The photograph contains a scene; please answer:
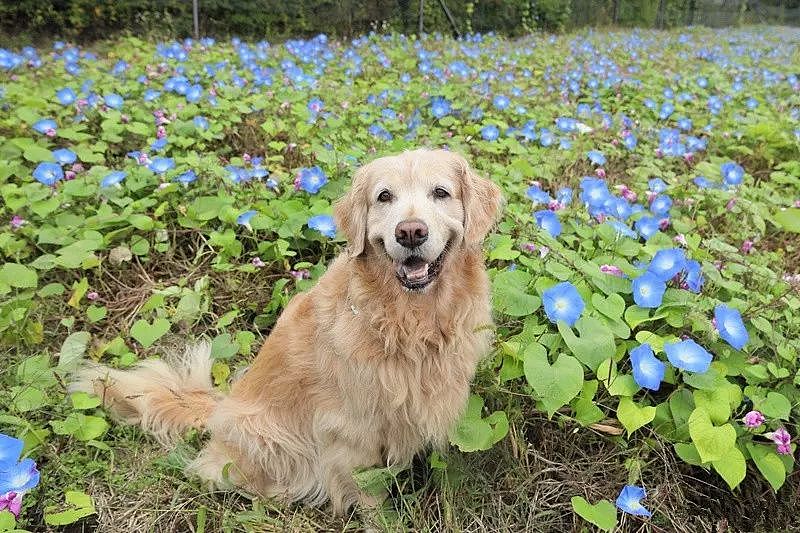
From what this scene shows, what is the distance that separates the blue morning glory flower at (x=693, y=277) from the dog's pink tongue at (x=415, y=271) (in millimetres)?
1229

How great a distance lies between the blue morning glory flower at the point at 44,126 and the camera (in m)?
3.82

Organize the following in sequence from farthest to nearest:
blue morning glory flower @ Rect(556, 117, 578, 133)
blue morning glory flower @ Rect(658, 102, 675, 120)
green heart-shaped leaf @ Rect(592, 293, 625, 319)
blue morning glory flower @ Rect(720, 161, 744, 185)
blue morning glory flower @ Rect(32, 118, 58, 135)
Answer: blue morning glory flower @ Rect(658, 102, 675, 120) → blue morning glory flower @ Rect(556, 117, 578, 133) → blue morning glory flower @ Rect(32, 118, 58, 135) → blue morning glory flower @ Rect(720, 161, 744, 185) → green heart-shaped leaf @ Rect(592, 293, 625, 319)

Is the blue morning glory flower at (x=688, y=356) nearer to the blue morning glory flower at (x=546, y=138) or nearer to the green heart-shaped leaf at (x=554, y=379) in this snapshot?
the green heart-shaped leaf at (x=554, y=379)

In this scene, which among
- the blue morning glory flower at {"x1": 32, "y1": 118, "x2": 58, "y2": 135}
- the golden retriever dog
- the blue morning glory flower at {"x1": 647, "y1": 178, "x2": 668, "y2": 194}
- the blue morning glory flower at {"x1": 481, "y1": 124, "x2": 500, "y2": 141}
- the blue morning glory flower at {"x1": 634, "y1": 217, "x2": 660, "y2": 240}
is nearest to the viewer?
the golden retriever dog

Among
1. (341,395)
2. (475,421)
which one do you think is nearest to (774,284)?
(475,421)

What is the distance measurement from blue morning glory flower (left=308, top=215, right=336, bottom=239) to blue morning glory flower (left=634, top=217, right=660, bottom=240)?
164 centimetres

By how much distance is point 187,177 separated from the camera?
3.28 metres

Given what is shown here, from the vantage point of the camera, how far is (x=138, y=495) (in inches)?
85.1

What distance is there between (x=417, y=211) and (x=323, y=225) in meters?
1.14

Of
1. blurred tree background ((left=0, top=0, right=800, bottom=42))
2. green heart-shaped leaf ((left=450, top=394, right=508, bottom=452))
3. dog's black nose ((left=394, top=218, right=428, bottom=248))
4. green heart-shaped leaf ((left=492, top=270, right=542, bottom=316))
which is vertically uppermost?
blurred tree background ((left=0, top=0, right=800, bottom=42))

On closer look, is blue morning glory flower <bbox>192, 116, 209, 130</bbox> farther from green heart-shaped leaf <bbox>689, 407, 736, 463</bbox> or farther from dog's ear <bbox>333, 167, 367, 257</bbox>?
green heart-shaped leaf <bbox>689, 407, 736, 463</bbox>

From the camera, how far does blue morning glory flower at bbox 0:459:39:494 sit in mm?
1516

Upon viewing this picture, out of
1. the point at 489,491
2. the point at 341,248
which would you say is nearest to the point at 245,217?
the point at 341,248

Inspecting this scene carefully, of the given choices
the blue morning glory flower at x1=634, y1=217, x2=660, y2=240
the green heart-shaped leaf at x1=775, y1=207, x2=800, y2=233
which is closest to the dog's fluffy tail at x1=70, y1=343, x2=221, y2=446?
the blue morning glory flower at x1=634, y1=217, x2=660, y2=240
